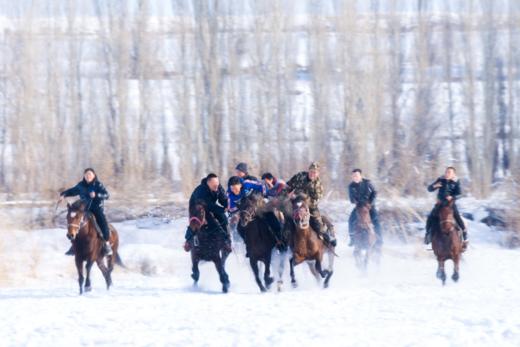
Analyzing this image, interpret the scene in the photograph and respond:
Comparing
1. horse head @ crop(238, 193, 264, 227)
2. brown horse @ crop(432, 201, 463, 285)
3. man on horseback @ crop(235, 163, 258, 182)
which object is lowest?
brown horse @ crop(432, 201, 463, 285)

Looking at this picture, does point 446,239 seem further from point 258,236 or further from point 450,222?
point 258,236

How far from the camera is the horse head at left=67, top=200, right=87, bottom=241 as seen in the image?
15.6 metres

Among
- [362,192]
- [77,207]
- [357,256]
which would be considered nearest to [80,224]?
[77,207]

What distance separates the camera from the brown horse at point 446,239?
16766mm

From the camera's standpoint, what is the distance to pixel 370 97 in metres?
34.0

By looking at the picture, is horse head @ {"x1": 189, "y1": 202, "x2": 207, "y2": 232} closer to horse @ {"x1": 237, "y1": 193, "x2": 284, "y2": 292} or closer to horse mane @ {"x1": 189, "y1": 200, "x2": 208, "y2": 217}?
horse mane @ {"x1": 189, "y1": 200, "x2": 208, "y2": 217}

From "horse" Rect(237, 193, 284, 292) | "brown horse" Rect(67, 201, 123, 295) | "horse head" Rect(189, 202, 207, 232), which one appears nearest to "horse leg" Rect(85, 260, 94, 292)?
"brown horse" Rect(67, 201, 123, 295)

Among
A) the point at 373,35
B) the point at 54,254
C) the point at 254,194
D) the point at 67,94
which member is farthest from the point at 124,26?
the point at 254,194

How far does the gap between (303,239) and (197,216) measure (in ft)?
5.62

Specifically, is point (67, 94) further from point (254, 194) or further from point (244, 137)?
point (254, 194)

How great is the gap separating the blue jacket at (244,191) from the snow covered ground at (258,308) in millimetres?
1428

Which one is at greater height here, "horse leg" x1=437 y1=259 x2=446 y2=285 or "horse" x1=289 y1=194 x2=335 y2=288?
"horse" x1=289 y1=194 x2=335 y2=288

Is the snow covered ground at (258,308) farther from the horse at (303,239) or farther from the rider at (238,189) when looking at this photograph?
the rider at (238,189)

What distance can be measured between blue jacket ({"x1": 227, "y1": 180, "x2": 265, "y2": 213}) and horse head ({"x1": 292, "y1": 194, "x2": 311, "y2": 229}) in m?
0.87
